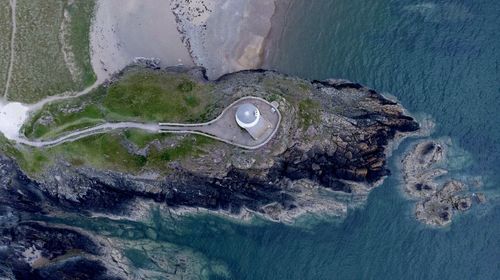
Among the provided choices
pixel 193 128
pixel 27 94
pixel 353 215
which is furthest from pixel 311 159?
pixel 27 94

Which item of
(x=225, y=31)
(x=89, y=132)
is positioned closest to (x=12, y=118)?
(x=89, y=132)

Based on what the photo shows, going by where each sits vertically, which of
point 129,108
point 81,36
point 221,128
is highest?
point 81,36

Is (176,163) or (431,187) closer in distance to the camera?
(176,163)

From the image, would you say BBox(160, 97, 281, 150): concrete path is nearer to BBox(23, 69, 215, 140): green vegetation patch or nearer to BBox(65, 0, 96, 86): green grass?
BBox(23, 69, 215, 140): green vegetation patch

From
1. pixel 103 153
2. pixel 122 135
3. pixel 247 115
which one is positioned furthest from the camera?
pixel 103 153

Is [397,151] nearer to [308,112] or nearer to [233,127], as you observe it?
[308,112]

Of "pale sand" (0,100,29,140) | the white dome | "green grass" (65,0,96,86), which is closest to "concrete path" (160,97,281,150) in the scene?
the white dome

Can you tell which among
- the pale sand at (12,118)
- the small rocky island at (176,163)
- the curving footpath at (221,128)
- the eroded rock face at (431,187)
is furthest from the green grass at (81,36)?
the eroded rock face at (431,187)

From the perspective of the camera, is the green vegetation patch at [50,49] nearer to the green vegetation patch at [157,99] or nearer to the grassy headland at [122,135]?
the grassy headland at [122,135]
